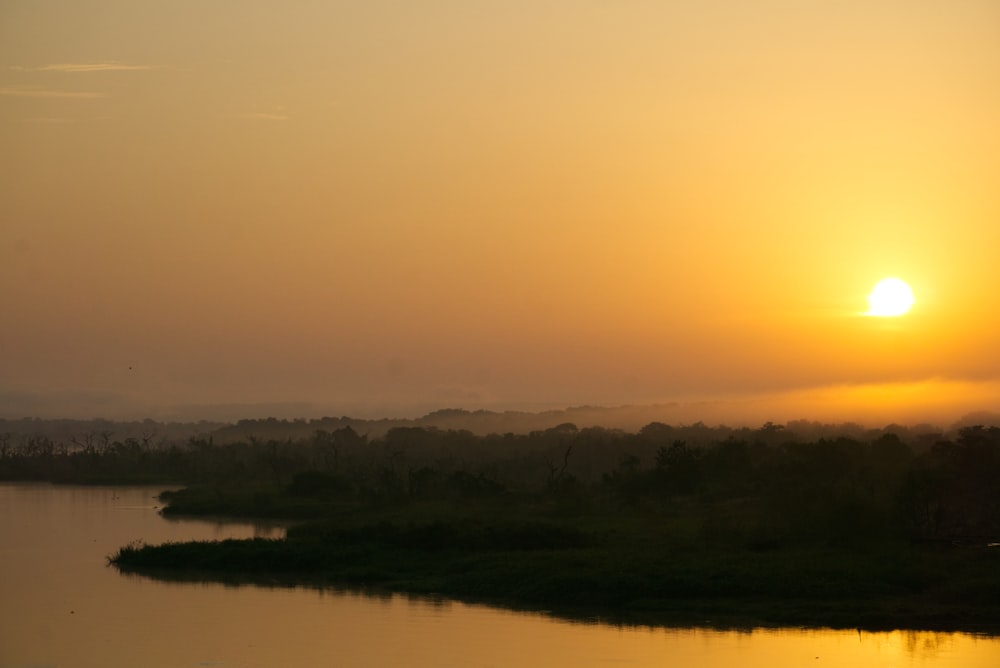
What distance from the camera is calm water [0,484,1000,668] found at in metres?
24.0

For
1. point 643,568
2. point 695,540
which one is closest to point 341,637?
point 643,568

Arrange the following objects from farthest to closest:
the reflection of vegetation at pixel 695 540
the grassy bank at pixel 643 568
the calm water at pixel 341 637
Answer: the reflection of vegetation at pixel 695 540, the grassy bank at pixel 643 568, the calm water at pixel 341 637

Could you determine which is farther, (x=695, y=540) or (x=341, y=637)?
(x=695, y=540)

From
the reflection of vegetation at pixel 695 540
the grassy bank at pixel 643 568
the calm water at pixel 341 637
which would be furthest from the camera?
the reflection of vegetation at pixel 695 540

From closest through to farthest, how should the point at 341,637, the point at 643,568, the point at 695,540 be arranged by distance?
the point at 341,637 < the point at 643,568 < the point at 695,540

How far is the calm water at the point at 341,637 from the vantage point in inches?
943

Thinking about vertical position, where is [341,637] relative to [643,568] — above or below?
below

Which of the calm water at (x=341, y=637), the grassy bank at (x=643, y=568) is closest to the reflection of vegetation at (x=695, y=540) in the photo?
the grassy bank at (x=643, y=568)

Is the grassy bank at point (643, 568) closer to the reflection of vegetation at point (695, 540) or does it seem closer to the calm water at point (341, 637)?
the reflection of vegetation at point (695, 540)

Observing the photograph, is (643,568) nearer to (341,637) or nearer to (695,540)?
(695,540)

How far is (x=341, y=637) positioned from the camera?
85.9 feet

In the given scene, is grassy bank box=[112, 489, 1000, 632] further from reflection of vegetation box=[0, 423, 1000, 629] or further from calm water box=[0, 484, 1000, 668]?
calm water box=[0, 484, 1000, 668]

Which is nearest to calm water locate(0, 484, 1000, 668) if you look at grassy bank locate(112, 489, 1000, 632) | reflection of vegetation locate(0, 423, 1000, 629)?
grassy bank locate(112, 489, 1000, 632)

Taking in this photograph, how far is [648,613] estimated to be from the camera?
28312mm
